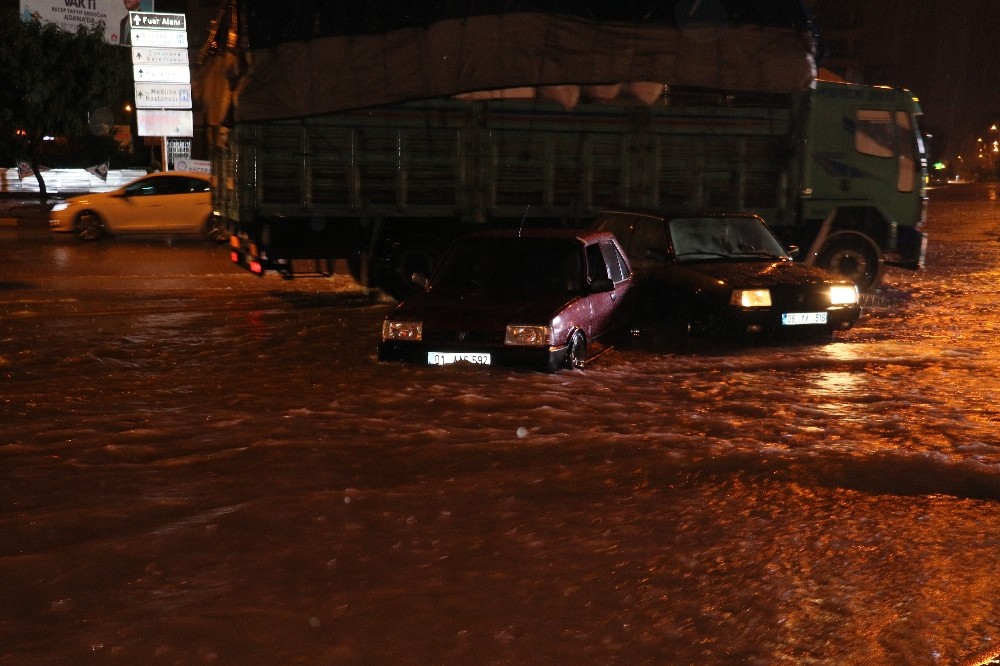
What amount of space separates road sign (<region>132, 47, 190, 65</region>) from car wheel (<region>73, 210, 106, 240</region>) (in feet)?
34.2

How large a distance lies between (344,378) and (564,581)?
5145 millimetres

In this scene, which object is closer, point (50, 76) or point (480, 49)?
point (480, 49)

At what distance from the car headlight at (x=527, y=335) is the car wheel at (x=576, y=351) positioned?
47 centimetres

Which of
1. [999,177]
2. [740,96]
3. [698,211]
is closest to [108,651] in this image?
[698,211]

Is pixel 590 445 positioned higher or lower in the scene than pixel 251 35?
lower

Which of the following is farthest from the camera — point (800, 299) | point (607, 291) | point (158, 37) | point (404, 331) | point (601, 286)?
point (158, 37)

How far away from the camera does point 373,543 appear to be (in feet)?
17.9

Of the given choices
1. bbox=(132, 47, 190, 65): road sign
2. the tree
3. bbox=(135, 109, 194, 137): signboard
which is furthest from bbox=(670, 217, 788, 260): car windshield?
the tree

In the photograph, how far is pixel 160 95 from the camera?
34031 millimetres

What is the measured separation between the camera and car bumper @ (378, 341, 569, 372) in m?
8.99

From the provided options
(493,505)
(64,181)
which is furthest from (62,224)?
(64,181)

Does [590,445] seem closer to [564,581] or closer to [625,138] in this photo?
[564,581]

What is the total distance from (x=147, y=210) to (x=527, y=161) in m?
12.4

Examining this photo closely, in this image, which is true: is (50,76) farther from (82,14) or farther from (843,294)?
(843,294)
